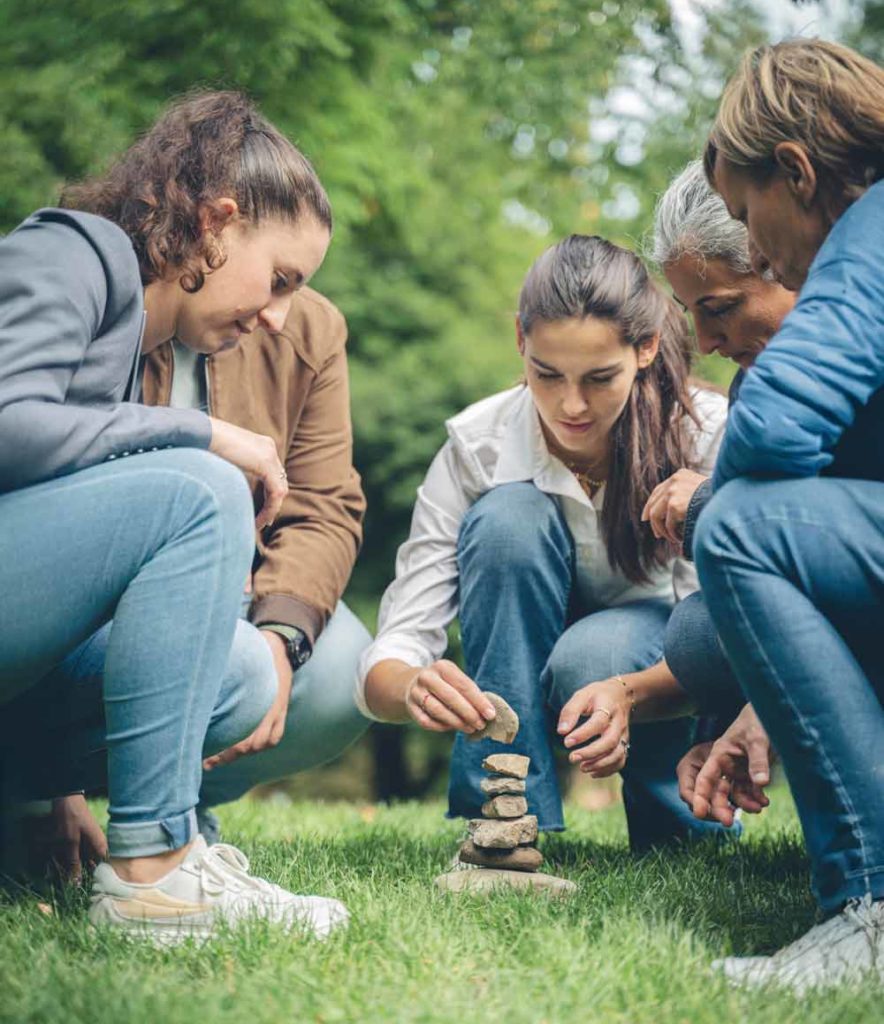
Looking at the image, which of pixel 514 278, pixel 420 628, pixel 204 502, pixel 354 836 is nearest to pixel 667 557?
pixel 420 628

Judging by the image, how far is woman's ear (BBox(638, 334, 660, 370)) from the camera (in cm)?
364

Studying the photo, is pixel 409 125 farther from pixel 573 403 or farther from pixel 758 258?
pixel 758 258

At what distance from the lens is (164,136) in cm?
314

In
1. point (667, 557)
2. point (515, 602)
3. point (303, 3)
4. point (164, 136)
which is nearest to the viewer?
point (164, 136)

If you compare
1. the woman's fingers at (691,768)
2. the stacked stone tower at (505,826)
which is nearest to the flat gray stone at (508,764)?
the stacked stone tower at (505,826)

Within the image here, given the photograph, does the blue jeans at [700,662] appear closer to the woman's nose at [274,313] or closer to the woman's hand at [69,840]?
the woman's nose at [274,313]

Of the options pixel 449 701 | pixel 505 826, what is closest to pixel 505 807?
pixel 505 826

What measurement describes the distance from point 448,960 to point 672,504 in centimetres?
125

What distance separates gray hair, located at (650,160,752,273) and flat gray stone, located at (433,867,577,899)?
5.36ft

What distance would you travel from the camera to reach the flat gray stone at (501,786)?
3.14 m

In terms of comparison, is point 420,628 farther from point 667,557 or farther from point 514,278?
point 514,278

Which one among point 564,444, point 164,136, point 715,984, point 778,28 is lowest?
point 715,984

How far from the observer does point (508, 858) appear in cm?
305

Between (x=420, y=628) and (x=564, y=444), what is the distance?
63 cm
